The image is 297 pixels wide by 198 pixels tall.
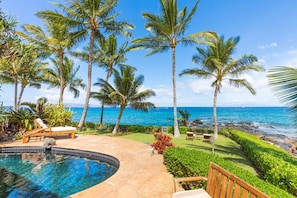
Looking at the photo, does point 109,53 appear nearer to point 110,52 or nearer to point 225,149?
point 110,52

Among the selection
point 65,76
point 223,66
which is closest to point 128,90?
point 223,66

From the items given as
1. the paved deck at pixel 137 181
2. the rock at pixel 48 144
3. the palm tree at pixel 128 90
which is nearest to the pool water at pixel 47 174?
the rock at pixel 48 144

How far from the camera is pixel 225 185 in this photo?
8.81 feet

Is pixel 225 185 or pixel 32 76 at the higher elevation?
pixel 32 76

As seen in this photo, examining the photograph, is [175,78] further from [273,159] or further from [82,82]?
[82,82]

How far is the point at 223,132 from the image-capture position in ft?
46.9

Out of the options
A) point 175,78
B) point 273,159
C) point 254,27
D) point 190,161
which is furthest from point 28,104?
point 254,27

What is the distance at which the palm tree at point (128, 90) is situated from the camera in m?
13.0

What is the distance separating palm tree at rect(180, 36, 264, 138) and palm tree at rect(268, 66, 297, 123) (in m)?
8.81

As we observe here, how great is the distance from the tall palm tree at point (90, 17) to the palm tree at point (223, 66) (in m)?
7.37

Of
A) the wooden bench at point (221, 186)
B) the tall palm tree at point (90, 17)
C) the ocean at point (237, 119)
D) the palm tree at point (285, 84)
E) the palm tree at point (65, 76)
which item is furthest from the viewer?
the ocean at point (237, 119)

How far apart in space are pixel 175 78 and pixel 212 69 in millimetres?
2891

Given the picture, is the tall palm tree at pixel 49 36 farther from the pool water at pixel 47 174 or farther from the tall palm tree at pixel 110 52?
the pool water at pixel 47 174

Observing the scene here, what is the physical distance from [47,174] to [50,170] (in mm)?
386
